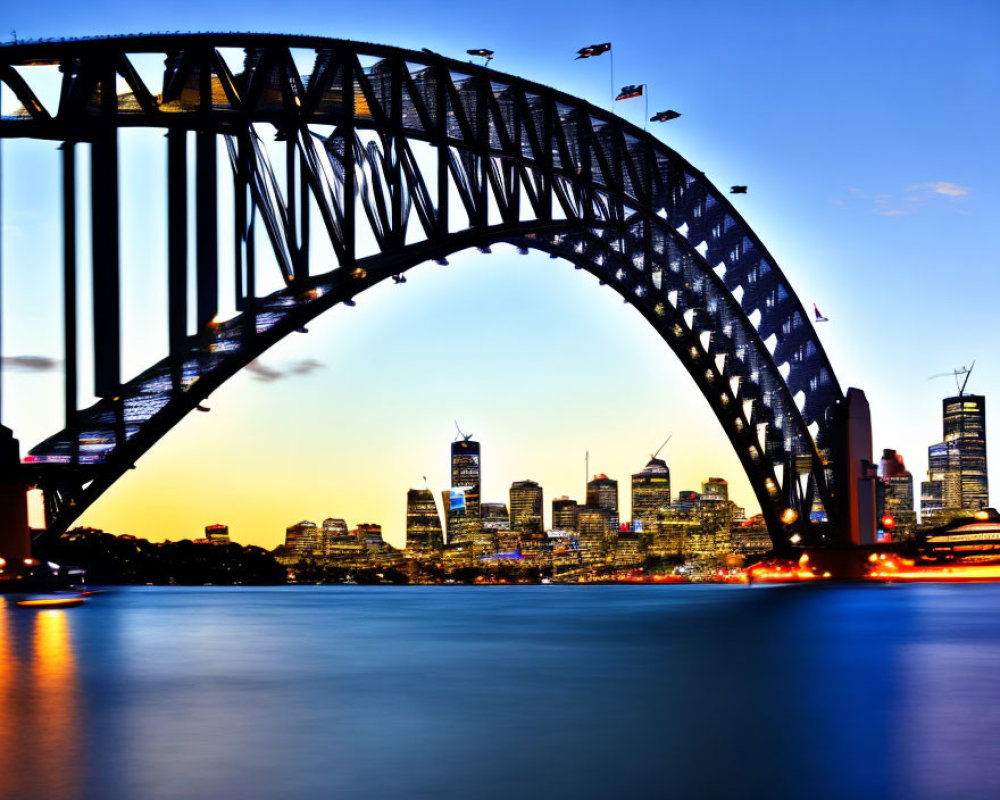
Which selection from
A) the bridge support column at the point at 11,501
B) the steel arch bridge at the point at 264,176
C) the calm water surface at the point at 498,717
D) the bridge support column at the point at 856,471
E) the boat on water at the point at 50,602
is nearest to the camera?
the calm water surface at the point at 498,717

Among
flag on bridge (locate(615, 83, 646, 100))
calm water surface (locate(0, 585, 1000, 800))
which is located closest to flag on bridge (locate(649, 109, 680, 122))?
flag on bridge (locate(615, 83, 646, 100))

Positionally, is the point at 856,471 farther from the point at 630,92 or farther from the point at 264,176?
the point at 264,176

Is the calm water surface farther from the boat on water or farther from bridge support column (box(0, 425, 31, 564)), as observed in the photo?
the boat on water

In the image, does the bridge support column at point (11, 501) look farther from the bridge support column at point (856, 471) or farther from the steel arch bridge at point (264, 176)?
the bridge support column at point (856, 471)

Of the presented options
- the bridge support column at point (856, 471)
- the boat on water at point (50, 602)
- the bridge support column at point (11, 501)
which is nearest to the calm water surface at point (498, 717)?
the bridge support column at point (11, 501)

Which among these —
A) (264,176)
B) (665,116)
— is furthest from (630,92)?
(264,176)
